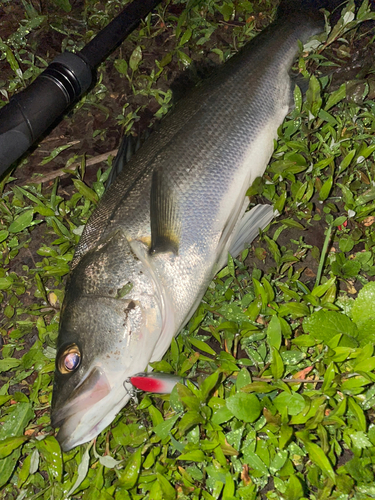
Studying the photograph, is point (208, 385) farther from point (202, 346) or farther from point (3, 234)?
point (3, 234)

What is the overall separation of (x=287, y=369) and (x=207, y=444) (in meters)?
0.60

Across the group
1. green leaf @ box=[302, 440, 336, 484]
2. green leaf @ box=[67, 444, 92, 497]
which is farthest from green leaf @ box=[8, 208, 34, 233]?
green leaf @ box=[302, 440, 336, 484]

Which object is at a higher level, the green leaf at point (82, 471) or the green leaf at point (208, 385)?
the green leaf at point (208, 385)

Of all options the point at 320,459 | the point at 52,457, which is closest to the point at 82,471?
the point at 52,457

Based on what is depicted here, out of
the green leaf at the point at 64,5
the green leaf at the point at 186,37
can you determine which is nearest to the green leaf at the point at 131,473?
the green leaf at the point at 186,37

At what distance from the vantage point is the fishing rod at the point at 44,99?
97.8 inches

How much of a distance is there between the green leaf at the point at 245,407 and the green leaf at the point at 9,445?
49.6 inches

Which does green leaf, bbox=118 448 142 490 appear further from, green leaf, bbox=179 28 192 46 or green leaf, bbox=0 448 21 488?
green leaf, bbox=179 28 192 46

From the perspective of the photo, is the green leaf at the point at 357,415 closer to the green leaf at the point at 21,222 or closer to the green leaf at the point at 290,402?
the green leaf at the point at 290,402

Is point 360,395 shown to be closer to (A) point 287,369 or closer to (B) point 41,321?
(A) point 287,369

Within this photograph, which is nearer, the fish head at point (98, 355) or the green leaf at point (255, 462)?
the green leaf at point (255, 462)

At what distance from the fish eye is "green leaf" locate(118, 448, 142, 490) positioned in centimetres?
58

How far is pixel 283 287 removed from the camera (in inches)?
94.7

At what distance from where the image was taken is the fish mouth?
203 centimetres
